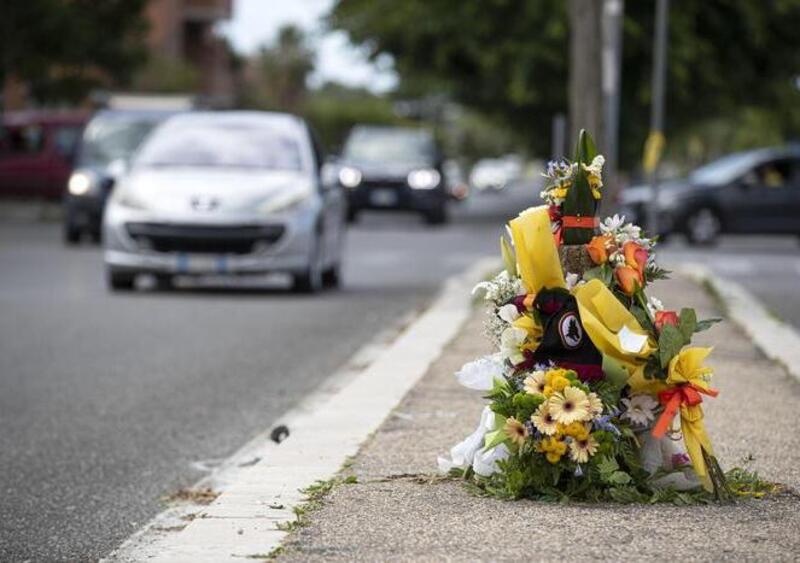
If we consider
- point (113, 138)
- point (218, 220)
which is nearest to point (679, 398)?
point (218, 220)

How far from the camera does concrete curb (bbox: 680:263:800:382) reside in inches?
458

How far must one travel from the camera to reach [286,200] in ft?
57.6

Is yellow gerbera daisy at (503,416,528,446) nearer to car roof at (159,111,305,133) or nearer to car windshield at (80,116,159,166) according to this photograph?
car roof at (159,111,305,133)

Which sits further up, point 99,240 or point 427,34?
point 427,34

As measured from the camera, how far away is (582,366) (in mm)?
6391

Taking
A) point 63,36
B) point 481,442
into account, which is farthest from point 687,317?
point 63,36

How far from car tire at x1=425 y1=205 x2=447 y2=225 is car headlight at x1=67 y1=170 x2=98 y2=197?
9.81 meters

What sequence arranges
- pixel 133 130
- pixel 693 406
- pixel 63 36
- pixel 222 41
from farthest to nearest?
pixel 222 41 → pixel 63 36 → pixel 133 130 → pixel 693 406

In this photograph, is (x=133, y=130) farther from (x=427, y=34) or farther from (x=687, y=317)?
(x=687, y=317)

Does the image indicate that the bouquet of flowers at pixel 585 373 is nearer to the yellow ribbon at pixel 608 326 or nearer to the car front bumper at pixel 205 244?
the yellow ribbon at pixel 608 326

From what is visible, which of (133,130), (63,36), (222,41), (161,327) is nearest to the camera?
(161,327)

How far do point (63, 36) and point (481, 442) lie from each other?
117 ft

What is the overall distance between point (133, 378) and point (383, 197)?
25775mm

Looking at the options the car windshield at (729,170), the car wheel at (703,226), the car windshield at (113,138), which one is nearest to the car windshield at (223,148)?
the car windshield at (113,138)
